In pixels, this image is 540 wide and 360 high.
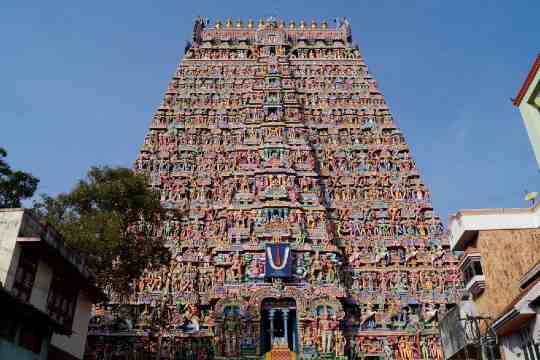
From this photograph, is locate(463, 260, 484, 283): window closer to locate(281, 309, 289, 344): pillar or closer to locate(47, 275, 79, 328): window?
locate(281, 309, 289, 344): pillar

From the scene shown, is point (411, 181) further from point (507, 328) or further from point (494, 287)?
point (507, 328)

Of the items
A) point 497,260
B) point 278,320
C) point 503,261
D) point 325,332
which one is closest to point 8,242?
point 497,260

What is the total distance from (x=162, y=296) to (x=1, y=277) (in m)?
17.3

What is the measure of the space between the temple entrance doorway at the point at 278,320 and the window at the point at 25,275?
51.0 ft

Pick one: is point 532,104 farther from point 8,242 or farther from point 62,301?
point 62,301

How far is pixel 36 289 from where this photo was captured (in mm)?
16531

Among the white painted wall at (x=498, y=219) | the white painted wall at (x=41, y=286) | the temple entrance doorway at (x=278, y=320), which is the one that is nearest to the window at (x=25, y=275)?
the white painted wall at (x=41, y=286)

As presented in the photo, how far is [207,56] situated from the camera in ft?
158

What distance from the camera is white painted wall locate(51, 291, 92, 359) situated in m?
18.6

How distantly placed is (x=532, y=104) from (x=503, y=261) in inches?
249

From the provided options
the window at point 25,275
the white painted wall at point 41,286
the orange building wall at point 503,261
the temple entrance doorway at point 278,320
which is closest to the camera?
the window at point 25,275

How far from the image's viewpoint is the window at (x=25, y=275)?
15586mm

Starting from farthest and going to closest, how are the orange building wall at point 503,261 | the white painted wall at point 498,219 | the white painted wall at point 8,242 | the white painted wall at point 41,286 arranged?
the white painted wall at point 498,219
the orange building wall at point 503,261
the white painted wall at point 41,286
the white painted wall at point 8,242

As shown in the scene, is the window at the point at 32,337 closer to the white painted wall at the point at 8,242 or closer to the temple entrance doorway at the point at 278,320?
the white painted wall at the point at 8,242
